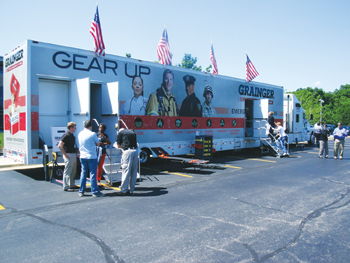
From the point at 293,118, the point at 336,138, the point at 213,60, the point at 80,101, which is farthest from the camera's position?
the point at 293,118

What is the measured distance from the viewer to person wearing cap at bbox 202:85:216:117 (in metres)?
12.8

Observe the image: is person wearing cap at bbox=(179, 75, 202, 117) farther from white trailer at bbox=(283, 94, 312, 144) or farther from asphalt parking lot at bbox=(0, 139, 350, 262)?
white trailer at bbox=(283, 94, 312, 144)

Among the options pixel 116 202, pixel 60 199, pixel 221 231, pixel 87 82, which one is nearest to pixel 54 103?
pixel 87 82

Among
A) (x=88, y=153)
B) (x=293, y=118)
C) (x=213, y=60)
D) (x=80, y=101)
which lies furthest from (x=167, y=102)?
(x=293, y=118)

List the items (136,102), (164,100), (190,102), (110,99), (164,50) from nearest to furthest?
(110,99) < (136,102) < (164,100) < (190,102) < (164,50)

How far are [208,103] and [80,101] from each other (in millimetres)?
6184

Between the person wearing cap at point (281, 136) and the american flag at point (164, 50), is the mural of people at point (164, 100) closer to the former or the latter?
the american flag at point (164, 50)

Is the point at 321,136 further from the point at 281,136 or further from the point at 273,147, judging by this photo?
the point at 273,147

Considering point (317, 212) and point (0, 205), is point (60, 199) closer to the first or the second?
point (0, 205)

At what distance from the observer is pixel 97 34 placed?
31.2 ft

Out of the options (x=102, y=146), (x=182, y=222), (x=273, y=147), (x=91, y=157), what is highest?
(x=102, y=146)

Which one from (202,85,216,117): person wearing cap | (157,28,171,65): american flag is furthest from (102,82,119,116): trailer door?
(202,85,216,117): person wearing cap

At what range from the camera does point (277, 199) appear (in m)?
6.32

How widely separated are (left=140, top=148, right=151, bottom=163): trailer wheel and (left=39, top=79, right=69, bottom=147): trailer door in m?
2.97
